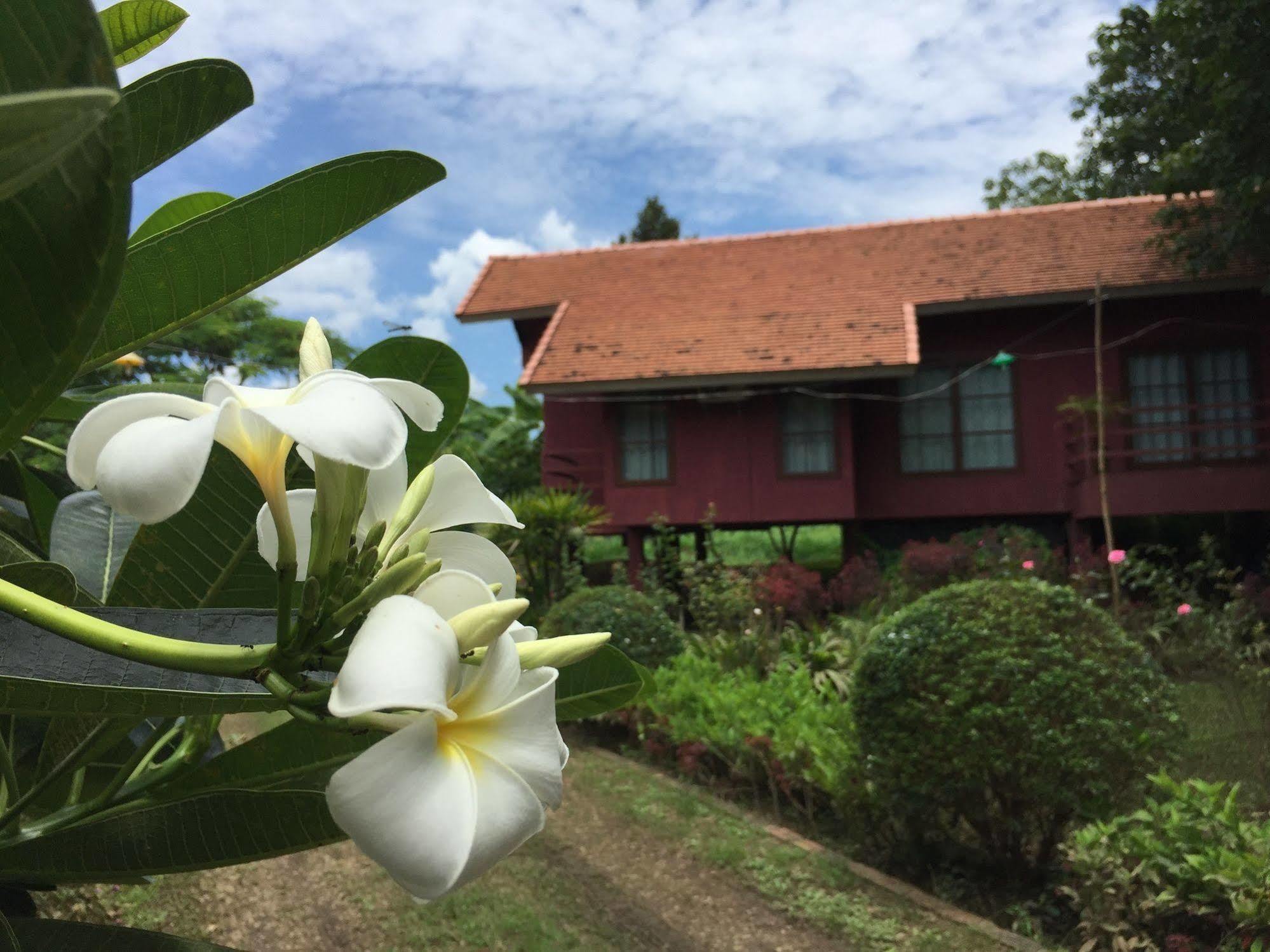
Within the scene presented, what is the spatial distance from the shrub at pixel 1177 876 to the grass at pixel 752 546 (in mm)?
10082

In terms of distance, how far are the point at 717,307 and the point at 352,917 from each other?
9.73 meters

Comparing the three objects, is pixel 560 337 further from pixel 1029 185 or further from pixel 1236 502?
pixel 1029 185

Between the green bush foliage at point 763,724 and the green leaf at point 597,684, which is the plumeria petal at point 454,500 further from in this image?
the green bush foliage at point 763,724

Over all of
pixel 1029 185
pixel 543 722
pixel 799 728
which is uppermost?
pixel 1029 185

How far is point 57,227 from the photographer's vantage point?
1.39 feet

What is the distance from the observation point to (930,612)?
15.3 feet

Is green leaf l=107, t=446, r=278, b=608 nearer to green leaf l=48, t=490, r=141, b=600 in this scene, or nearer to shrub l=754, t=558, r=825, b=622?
green leaf l=48, t=490, r=141, b=600

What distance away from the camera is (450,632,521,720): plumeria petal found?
1.34 feet

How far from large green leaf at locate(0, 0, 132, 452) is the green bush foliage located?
188 inches

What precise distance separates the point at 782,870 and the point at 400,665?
192 inches

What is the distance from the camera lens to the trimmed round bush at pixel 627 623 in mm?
7840

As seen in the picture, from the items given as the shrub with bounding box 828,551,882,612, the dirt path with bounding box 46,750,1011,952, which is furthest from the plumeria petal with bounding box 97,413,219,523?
the shrub with bounding box 828,551,882,612

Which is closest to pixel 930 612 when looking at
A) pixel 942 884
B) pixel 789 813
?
pixel 942 884

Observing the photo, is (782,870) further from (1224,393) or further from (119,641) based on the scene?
(1224,393)
